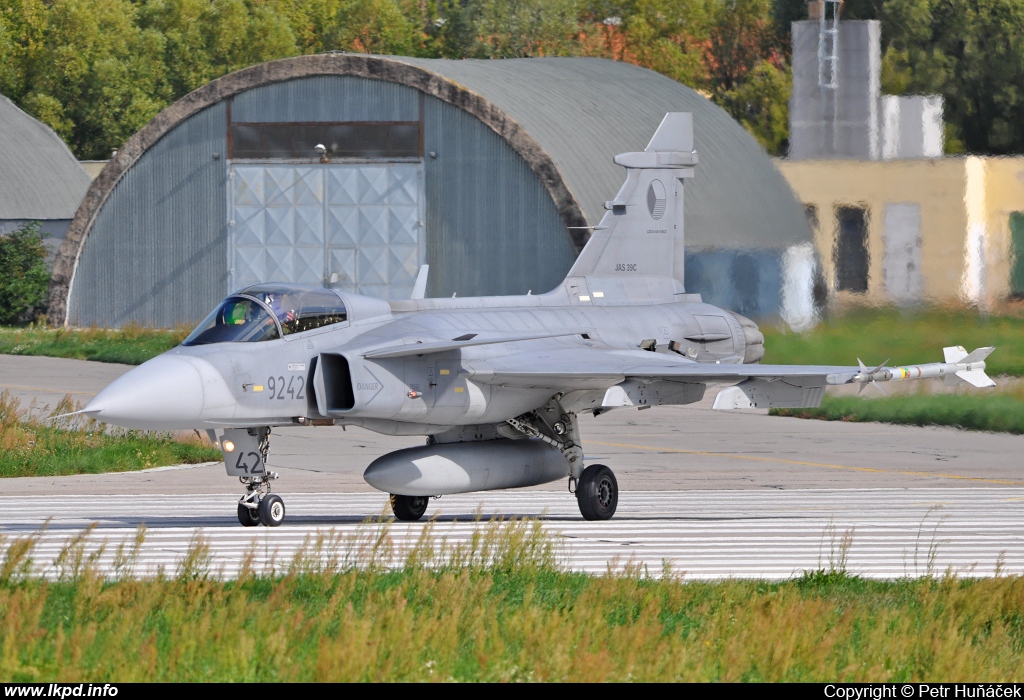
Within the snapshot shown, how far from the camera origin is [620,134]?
39.1 meters

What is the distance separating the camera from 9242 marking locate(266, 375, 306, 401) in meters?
15.0

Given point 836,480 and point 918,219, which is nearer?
point 836,480

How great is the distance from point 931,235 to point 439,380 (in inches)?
576

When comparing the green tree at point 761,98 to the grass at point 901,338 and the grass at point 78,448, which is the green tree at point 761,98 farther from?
the grass at point 78,448

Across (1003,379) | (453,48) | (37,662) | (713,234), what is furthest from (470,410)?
(453,48)

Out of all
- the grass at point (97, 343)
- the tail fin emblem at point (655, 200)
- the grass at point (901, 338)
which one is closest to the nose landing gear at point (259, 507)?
the tail fin emblem at point (655, 200)

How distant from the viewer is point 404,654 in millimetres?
8547

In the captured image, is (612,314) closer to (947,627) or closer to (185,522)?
(185,522)

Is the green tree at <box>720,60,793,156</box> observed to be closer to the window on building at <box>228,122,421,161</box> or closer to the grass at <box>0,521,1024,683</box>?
the window on building at <box>228,122,421,161</box>

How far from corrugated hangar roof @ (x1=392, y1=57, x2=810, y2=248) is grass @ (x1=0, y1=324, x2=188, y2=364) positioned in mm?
9093

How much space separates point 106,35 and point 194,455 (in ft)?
175

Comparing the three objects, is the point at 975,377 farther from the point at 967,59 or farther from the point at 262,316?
the point at 967,59

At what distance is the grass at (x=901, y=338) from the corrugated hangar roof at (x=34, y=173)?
3150 cm

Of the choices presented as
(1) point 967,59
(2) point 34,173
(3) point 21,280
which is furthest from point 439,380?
(1) point 967,59
